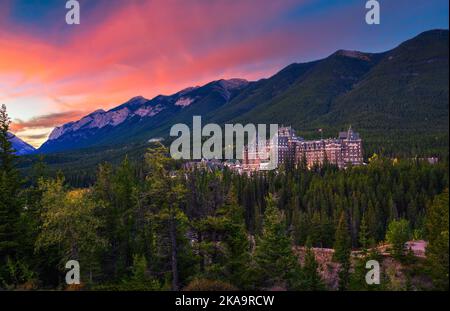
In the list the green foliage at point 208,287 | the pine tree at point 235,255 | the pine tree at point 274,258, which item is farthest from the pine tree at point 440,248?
the pine tree at point 235,255

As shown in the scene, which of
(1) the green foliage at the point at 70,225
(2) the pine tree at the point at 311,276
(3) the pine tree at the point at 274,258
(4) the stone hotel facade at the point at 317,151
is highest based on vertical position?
(4) the stone hotel facade at the point at 317,151

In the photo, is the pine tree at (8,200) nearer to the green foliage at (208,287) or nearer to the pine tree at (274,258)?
the green foliage at (208,287)

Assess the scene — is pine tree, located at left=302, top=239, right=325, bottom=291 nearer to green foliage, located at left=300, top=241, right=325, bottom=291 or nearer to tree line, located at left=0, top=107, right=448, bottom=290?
green foliage, located at left=300, top=241, right=325, bottom=291

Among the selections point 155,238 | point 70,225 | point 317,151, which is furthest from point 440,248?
point 317,151

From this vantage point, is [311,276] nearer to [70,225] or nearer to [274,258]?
[274,258]

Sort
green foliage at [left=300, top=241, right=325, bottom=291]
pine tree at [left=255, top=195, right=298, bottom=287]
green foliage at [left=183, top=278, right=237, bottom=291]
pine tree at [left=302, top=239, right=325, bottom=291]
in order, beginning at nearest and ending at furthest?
1. green foliage at [left=183, top=278, right=237, bottom=291]
2. pine tree at [left=255, top=195, right=298, bottom=287]
3. green foliage at [left=300, top=241, right=325, bottom=291]
4. pine tree at [left=302, top=239, right=325, bottom=291]

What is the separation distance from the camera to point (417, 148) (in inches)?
7077

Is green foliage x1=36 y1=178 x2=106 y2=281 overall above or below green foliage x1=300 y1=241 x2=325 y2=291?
above

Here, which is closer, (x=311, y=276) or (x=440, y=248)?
(x=440, y=248)

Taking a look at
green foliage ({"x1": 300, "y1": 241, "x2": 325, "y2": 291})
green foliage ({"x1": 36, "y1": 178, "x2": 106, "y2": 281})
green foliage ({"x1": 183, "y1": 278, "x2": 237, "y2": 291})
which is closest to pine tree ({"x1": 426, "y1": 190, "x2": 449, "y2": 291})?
green foliage ({"x1": 300, "y1": 241, "x2": 325, "y2": 291})

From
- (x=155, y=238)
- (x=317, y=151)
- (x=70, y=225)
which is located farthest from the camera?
(x=317, y=151)

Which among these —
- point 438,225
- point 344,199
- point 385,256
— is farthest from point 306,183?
point 438,225

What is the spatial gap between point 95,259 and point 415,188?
8467 centimetres
